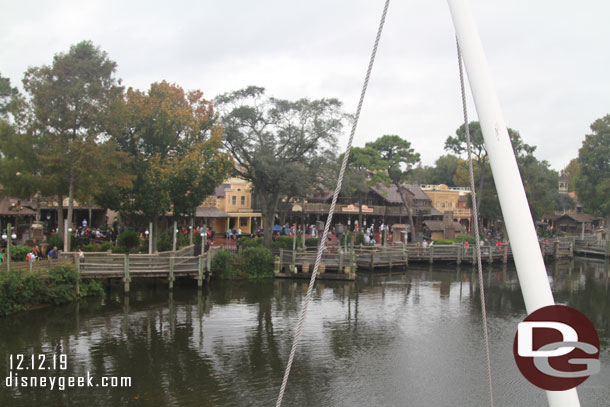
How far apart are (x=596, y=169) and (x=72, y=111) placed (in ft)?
166

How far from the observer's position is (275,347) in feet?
57.6

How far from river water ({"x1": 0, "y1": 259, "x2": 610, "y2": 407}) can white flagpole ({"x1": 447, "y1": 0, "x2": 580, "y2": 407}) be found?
10399 millimetres

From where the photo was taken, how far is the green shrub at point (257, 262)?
31.0 meters

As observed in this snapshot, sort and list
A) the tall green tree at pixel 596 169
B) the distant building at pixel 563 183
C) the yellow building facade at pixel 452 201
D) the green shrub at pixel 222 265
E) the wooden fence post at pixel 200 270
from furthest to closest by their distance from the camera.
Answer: the distant building at pixel 563 183
the yellow building facade at pixel 452 201
the tall green tree at pixel 596 169
the green shrub at pixel 222 265
the wooden fence post at pixel 200 270

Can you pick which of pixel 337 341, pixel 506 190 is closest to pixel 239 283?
pixel 337 341

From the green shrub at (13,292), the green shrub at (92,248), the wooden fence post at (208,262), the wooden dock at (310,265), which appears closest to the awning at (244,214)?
the wooden dock at (310,265)

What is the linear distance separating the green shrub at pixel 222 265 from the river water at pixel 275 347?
1851 mm

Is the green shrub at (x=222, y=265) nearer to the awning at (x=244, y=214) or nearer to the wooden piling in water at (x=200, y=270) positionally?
the wooden piling in water at (x=200, y=270)

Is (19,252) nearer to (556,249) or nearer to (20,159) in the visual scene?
(20,159)

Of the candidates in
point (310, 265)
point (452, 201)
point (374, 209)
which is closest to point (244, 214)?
point (374, 209)

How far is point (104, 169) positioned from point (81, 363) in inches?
547

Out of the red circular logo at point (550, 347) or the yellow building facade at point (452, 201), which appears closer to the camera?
the red circular logo at point (550, 347)

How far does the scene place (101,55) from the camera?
1077 inches

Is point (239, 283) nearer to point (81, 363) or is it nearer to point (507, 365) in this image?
point (81, 363)
